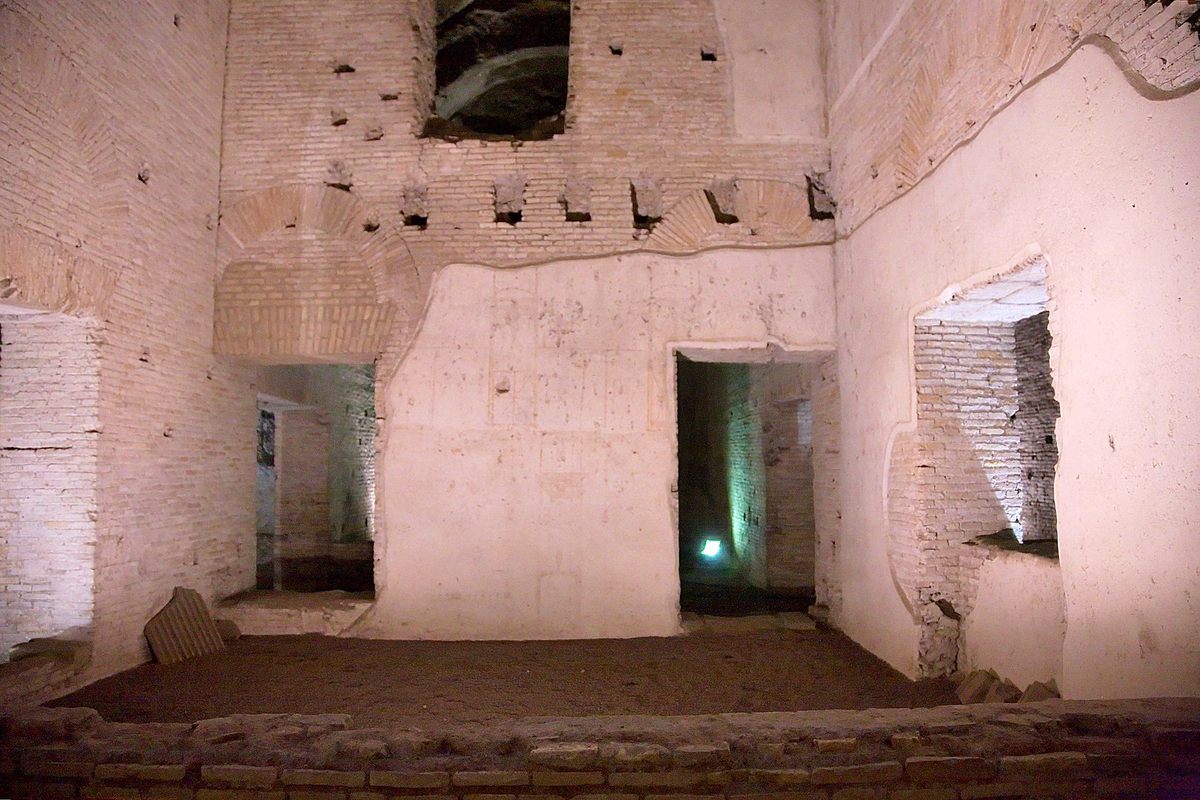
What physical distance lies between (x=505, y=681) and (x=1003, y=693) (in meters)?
3.22

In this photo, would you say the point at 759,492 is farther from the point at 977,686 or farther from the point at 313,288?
the point at 313,288

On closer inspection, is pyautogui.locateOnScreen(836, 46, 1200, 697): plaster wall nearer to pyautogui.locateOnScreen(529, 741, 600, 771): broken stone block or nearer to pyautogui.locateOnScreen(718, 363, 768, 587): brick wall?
pyautogui.locateOnScreen(529, 741, 600, 771): broken stone block

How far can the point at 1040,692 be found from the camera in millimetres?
3645

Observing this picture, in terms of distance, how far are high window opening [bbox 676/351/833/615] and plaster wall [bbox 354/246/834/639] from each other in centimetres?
71

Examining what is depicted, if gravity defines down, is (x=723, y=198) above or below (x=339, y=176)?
below

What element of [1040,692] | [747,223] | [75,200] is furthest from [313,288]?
[1040,692]

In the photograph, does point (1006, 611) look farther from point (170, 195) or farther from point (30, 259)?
point (170, 195)

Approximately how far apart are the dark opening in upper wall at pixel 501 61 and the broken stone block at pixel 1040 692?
730 cm

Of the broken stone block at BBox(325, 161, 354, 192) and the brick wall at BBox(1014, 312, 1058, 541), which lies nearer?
the brick wall at BBox(1014, 312, 1058, 541)

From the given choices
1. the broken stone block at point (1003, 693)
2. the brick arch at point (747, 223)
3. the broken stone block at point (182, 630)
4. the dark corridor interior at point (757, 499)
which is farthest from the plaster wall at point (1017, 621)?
the broken stone block at point (182, 630)

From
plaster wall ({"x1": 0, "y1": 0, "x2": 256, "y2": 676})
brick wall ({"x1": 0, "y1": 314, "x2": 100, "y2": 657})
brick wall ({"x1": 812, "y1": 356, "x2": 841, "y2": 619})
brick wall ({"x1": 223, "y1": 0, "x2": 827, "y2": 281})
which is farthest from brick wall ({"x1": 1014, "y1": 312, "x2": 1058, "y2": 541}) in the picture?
brick wall ({"x1": 0, "y1": 314, "x2": 100, "y2": 657})

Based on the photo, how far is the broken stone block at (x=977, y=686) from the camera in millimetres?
4156

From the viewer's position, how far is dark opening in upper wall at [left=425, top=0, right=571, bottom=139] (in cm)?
869

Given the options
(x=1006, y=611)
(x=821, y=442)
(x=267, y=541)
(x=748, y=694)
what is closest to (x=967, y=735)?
(x=1006, y=611)
